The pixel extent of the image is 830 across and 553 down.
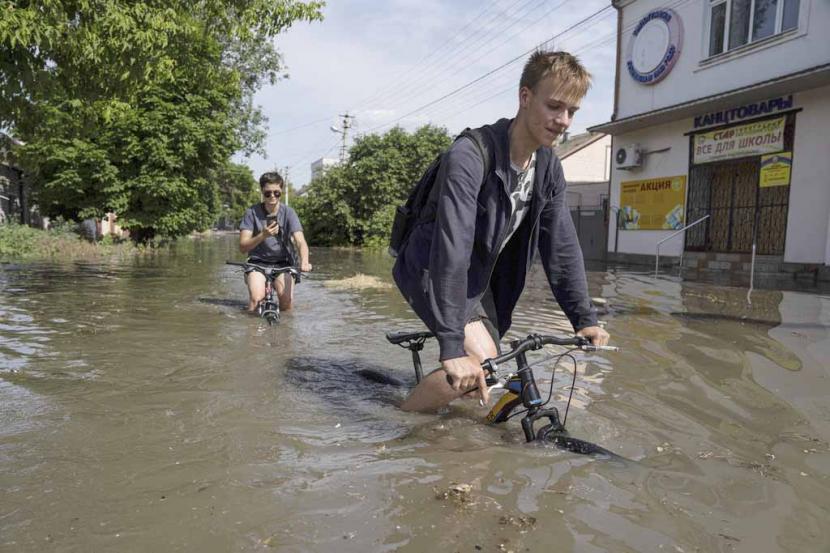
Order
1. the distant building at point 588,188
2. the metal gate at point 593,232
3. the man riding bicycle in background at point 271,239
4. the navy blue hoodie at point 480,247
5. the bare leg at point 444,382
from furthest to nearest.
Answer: the distant building at point 588,188
the metal gate at point 593,232
the man riding bicycle in background at point 271,239
the bare leg at point 444,382
the navy blue hoodie at point 480,247

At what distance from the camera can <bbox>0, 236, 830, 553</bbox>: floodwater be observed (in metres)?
2.17

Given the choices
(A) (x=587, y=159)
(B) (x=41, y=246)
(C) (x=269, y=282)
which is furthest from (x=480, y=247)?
(A) (x=587, y=159)

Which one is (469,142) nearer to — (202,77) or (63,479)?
(63,479)

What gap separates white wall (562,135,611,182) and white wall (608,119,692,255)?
1678 centimetres

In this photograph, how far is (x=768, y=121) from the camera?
14586 mm

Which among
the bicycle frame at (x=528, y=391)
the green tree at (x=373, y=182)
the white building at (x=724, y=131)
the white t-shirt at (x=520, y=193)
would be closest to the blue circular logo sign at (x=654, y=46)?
the white building at (x=724, y=131)

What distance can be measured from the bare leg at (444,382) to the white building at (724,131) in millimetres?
12921

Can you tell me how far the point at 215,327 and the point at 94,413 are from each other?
10.2ft

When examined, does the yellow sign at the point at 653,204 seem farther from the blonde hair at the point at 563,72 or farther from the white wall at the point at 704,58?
the blonde hair at the point at 563,72

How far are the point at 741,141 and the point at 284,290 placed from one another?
1298 centimetres

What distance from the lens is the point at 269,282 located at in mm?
7180

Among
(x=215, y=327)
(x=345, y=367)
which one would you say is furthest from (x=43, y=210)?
(x=345, y=367)

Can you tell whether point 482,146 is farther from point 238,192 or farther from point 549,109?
point 238,192

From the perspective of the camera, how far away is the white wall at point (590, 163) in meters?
36.2
